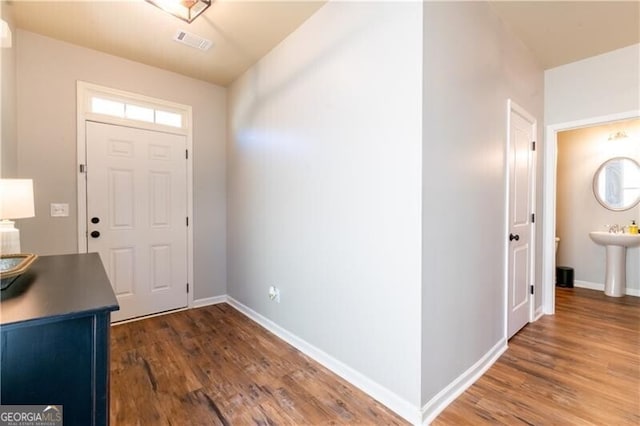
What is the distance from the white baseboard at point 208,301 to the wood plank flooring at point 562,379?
2.78 metres

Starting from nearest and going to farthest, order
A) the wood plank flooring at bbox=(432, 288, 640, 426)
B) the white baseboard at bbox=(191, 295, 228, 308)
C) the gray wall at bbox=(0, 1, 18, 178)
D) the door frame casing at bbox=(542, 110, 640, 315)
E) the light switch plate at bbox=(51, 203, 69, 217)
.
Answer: the wood plank flooring at bbox=(432, 288, 640, 426) → the gray wall at bbox=(0, 1, 18, 178) → the light switch plate at bbox=(51, 203, 69, 217) → the door frame casing at bbox=(542, 110, 640, 315) → the white baseboard at bbox=(191, 295, 228, 308)

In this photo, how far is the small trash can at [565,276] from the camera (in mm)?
4180

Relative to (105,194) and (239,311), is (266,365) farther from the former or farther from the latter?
(105,194)

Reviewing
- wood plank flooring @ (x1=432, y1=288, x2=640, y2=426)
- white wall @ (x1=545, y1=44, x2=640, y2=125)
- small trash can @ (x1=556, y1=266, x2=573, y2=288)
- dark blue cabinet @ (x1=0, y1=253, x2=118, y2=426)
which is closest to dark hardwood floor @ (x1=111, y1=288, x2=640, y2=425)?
wood plank flooring @ (x1=432, y1=288, x2=640, y2=426)

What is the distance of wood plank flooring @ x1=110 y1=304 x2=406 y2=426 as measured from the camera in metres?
1.68

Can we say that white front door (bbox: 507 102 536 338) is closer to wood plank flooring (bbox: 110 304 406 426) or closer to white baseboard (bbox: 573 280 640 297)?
wood plank flooring (bbox: 110 304 406 426)

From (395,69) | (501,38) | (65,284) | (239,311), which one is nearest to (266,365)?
(239,311)

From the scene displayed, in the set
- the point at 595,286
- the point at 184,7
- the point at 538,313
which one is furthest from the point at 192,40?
the point at 595,286

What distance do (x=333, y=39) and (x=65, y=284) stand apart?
7.12 feet

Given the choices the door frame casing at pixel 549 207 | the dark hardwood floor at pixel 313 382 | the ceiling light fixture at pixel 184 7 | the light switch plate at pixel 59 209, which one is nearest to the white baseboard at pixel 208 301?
the dark hardwood floor at pixel 313 382

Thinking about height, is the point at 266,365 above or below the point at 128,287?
below

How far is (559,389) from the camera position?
74.4 inches

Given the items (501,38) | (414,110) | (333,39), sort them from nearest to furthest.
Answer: (414,110) < (333,39) < (501,38)

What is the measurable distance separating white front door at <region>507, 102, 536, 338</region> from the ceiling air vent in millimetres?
2752
